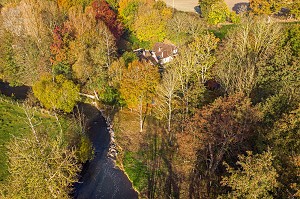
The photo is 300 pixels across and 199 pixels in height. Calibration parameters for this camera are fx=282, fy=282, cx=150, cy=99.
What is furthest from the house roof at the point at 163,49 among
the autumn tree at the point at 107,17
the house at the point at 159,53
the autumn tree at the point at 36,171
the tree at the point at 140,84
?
the autumn tree at the point at 36,171

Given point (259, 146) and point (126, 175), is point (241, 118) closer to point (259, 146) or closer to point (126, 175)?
point (259, 146)

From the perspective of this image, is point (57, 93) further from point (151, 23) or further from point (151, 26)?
point (151, 23)

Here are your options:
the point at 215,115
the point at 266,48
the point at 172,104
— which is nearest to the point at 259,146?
the point at 215,115

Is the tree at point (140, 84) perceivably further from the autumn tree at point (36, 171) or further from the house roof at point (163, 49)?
the house roof at point (163, 49)

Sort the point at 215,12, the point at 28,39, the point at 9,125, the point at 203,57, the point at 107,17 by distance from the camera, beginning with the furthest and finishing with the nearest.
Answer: the point at 215,12
the point at 107,17
the point at 28,39
the point at 203,57
the point at 9,125

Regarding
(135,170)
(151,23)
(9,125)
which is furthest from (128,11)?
(135,170)

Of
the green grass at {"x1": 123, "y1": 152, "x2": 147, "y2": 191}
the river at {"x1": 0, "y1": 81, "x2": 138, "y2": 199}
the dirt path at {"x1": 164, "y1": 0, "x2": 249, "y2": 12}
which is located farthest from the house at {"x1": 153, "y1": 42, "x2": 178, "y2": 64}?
the green grass at {"x1": 123, "y1": 152, "x2": 147, "y2": 191}

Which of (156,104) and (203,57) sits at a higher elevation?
(203,57)
